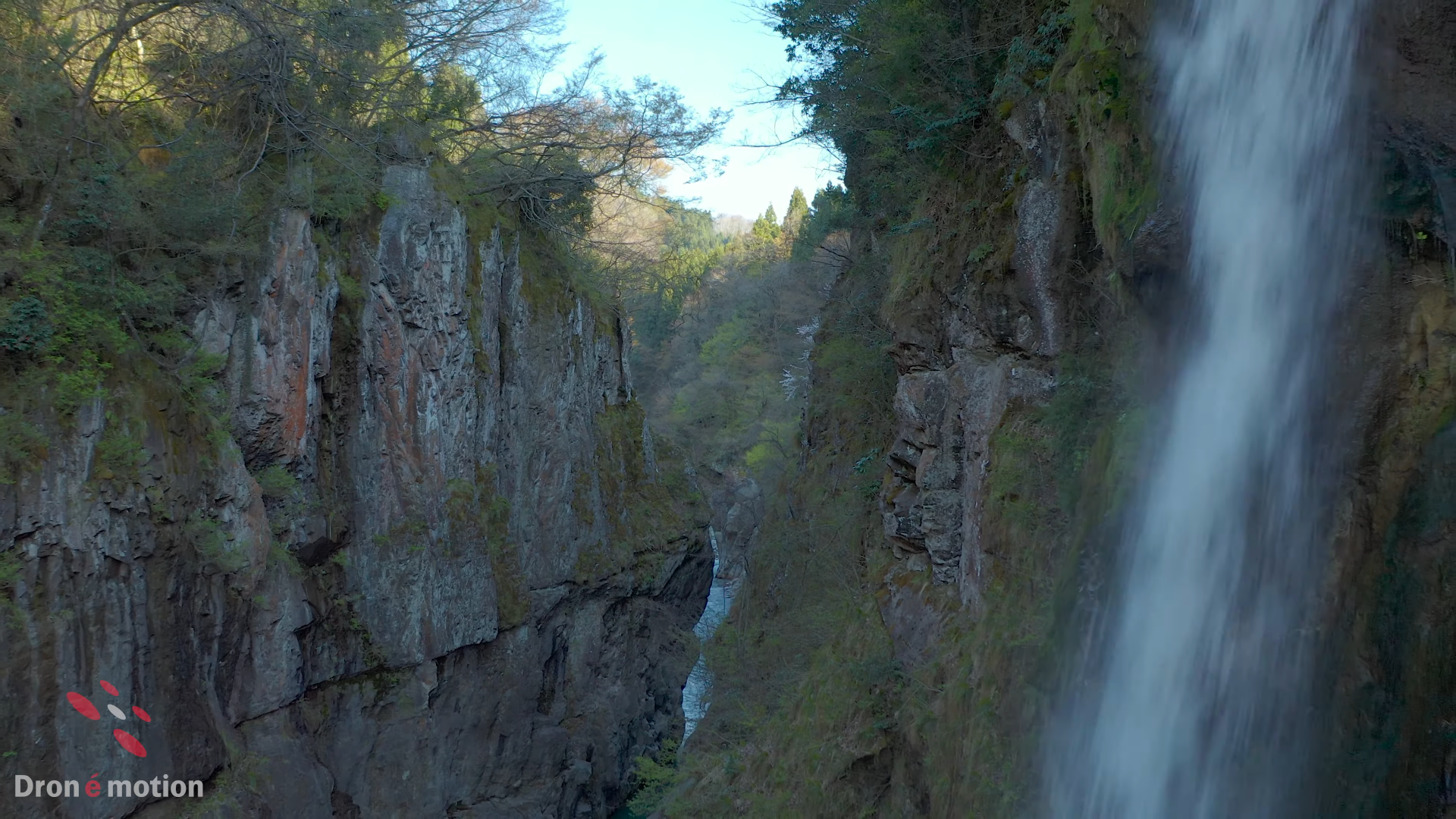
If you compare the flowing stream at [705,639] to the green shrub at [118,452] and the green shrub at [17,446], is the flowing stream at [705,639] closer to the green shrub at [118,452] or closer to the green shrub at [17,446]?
the green shrub at [118,452]

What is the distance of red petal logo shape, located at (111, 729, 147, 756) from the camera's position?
954cm

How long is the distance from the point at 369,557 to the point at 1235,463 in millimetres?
12892

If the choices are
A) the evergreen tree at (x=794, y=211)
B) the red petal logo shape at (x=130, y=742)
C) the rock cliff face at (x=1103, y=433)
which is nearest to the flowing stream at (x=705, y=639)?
the rock cliff face at (x=1103, y=433)

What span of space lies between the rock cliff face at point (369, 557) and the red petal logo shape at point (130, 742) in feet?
0.26

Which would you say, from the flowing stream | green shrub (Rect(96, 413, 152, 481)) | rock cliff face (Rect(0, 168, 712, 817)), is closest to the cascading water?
rock cliff face (Rect(0, 168, 712, 817))

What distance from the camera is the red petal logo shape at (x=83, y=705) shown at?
9.11 metres

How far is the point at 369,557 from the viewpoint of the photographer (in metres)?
14.0

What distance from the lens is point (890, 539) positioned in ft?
35.7

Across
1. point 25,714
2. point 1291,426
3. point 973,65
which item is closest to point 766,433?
point 973,65

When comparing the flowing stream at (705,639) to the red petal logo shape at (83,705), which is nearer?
the red petal logo shape at (83,705)

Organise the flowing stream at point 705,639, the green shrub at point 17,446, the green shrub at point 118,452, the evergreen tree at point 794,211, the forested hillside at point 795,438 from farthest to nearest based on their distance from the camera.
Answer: the evergreen tree at point 794,211, the flowing stream at point 705,639, the green shrub at point 118,452, the green shrub at point 17,446, the forested hillside at point 795,438

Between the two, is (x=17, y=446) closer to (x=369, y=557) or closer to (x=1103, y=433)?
(x=369, y=557)

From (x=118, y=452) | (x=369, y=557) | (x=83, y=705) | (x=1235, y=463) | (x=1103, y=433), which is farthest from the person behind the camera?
(x=369, y=557)

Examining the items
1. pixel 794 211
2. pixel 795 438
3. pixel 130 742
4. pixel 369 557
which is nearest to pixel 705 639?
pixel 795 438
